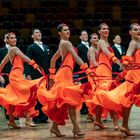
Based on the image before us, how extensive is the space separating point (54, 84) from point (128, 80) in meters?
1.11

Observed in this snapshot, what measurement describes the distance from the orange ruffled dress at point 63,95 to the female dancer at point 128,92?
1.25 feet

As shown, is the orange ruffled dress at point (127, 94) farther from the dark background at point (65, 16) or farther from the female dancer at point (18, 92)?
the dark background at point (65, 16)

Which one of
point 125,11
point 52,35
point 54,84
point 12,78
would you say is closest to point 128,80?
point 54,84

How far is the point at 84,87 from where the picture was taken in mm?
6918

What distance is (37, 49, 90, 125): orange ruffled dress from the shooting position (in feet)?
22.7

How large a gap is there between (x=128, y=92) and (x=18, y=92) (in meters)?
2.23

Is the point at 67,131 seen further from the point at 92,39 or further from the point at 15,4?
the point at 15,4

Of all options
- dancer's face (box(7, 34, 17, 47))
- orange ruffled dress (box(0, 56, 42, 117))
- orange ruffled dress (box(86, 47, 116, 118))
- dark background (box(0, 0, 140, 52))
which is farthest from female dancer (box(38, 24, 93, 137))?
dark background (box(0, 0, 140, 52))

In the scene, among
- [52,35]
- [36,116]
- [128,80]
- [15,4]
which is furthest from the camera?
[15,4]

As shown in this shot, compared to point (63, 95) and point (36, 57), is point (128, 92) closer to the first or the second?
point (63, 95)

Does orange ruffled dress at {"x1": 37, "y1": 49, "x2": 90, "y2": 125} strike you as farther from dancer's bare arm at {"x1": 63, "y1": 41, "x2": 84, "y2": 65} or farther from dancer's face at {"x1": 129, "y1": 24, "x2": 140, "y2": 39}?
dancer's face at {"x1": 129, "y1": 24, "x2": 140, "y2": 39}

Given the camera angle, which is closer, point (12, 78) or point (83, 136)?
point (83, 136)

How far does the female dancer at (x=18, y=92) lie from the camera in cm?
805

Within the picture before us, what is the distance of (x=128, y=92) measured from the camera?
22.0 feet
